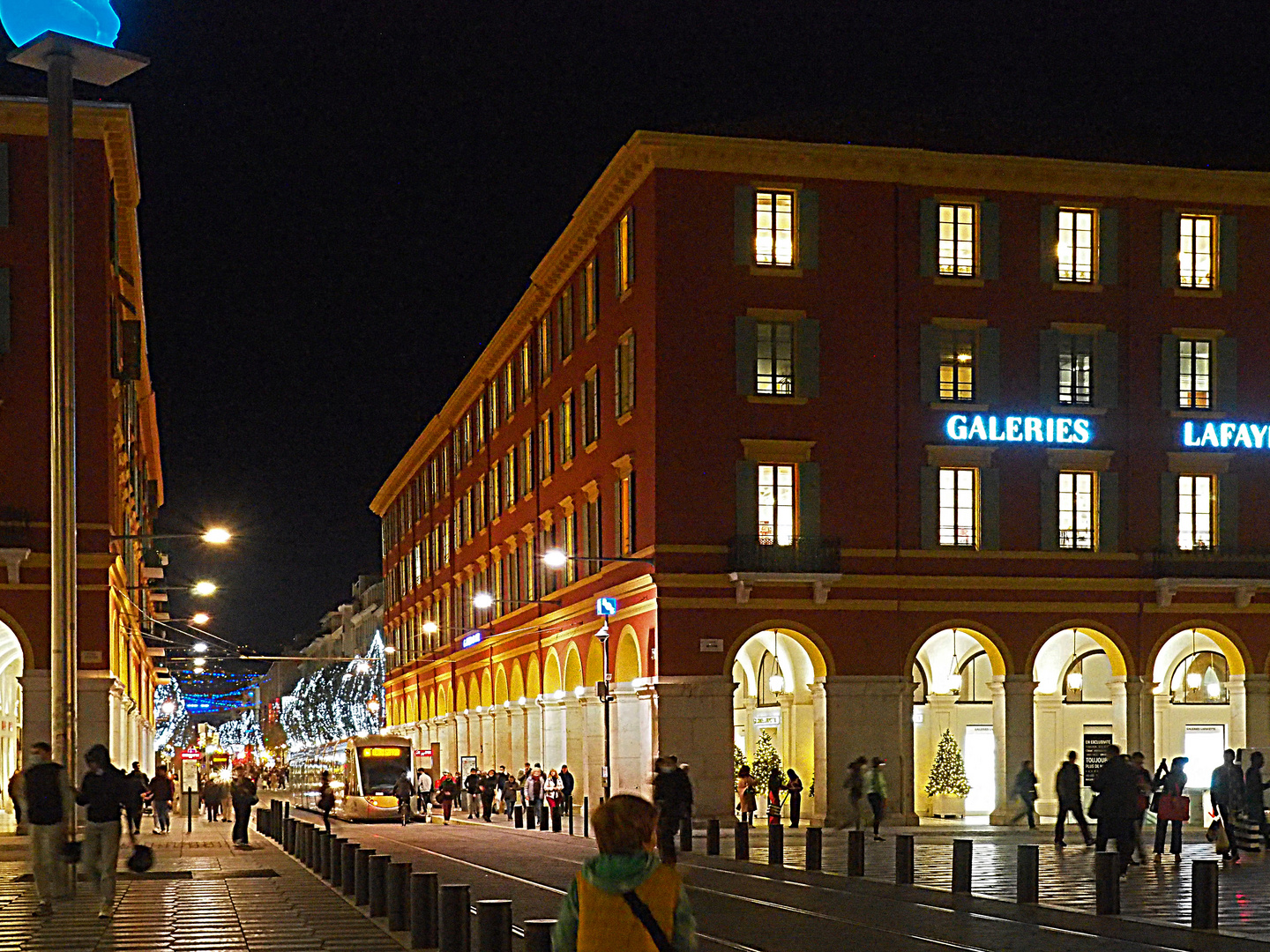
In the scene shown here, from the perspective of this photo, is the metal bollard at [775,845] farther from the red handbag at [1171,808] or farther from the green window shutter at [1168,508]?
the green window shutter at [1168,508]

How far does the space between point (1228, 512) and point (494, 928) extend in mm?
40113

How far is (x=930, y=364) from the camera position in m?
50.2

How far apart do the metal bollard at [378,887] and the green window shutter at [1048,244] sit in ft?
107

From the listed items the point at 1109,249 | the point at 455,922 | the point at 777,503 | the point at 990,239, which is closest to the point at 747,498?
the point at 777,503

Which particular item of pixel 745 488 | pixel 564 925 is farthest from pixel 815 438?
pixel 564 925

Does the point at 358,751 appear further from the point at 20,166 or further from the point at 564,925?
the point at 564,925

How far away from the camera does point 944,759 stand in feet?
173

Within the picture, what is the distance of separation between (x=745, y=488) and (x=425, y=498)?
52520 millimetres

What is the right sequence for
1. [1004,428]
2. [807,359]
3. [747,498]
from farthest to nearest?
[1004,428]
[807,359]
[747,498]

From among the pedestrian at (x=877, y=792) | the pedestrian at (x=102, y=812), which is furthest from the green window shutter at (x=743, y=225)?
the pedestrian at (x=102, y=812)

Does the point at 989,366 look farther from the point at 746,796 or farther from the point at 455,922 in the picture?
the point at 455,922

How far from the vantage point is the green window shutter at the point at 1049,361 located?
50.5 m

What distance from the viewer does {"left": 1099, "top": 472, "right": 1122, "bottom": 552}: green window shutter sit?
50.7 metres

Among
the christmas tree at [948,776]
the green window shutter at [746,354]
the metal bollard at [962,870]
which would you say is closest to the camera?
the metal bollard at [962,870]
